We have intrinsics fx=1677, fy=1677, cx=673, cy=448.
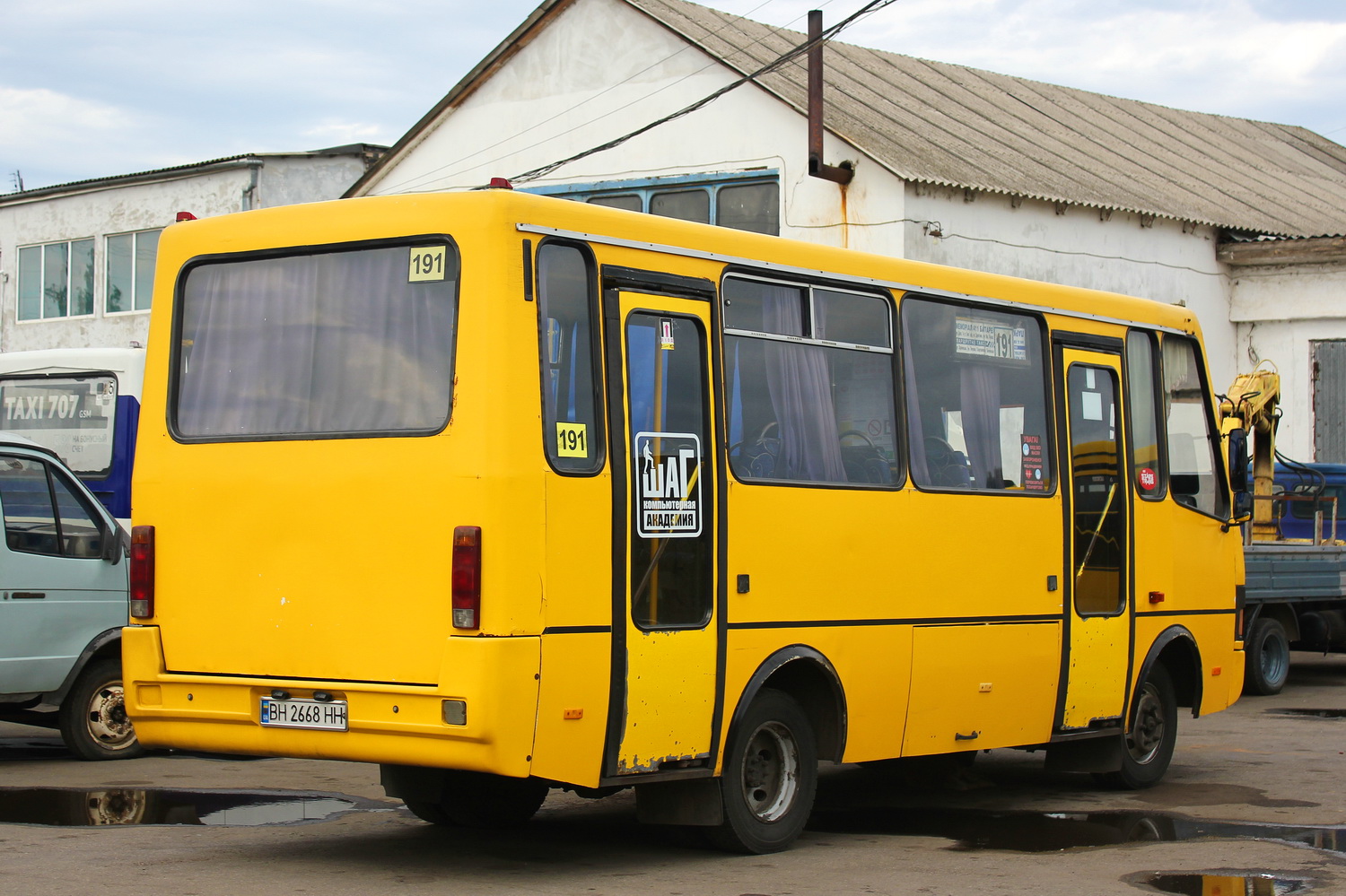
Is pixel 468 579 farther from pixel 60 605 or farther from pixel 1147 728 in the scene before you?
pixel 1147 728

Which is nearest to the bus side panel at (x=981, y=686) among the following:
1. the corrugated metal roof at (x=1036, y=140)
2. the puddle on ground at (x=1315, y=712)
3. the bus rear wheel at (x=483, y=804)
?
the bus rear wheel at (x=483, y=804)

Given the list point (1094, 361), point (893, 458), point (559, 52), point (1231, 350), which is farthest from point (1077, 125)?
point (893, 458)

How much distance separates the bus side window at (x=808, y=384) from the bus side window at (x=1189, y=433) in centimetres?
309

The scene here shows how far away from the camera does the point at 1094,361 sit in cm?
1063

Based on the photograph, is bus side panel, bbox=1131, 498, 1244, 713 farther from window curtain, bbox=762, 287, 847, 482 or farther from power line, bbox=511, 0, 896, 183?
power line, bbox=511, 0, 896, 183

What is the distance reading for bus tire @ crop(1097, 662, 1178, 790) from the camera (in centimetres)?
1069

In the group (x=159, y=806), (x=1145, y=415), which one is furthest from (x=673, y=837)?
(x=1145, y=415)

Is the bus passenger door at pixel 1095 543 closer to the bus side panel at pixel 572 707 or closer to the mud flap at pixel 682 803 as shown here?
the mud flap at pixel 682 803

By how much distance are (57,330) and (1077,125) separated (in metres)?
21.6

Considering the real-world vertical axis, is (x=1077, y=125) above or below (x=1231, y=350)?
above

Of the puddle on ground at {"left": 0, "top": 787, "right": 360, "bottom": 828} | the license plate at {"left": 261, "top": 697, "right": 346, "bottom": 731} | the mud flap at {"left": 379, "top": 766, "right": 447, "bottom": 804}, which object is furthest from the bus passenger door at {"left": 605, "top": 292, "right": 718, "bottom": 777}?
the puddle on ground at {"left": 0, "top": 787, "right": 360, "bottom": 828}

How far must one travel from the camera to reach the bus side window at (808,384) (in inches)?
320

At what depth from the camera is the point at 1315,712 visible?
50.0 feet

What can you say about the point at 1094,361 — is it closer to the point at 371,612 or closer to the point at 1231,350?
the point at 371,612
